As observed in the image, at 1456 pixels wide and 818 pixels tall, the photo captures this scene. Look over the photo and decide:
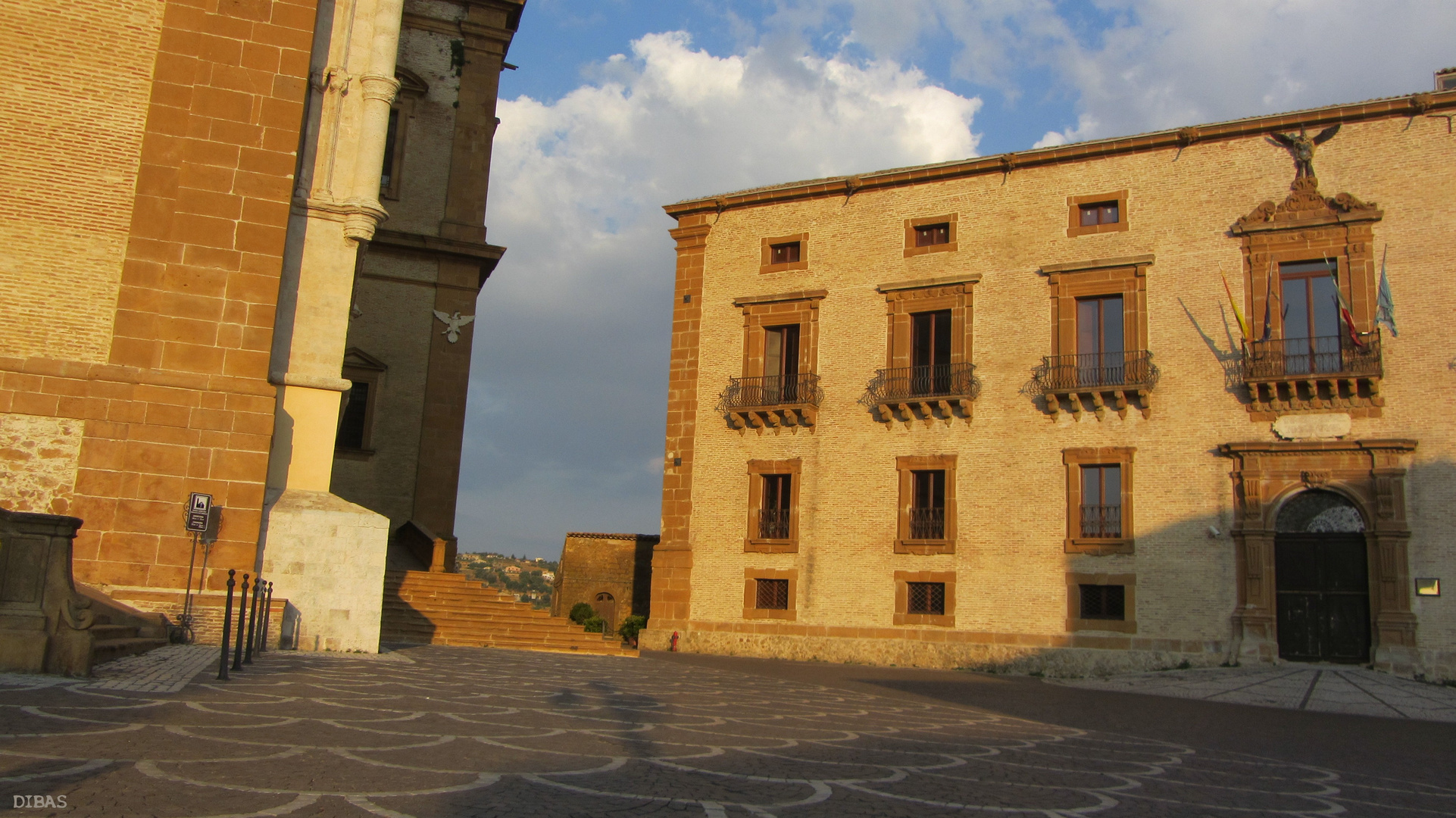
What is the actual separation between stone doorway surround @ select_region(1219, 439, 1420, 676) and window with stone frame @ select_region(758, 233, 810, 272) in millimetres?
11345

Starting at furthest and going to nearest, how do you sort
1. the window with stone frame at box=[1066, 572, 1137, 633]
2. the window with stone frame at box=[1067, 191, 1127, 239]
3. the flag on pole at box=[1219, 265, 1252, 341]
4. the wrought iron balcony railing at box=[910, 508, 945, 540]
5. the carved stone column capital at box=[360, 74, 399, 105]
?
the wrought iron balcony railing at box=[910, 508, 945, 540]
the window with stone frame at box=[1067, 191, 1127, 239]
the window with stone frame at box=[1066, 572, 1137, 633]
the flag on pole at box=[1219, 265, 1252, 341]
the carved stone column capital at box=[360, 74, 399, 105]

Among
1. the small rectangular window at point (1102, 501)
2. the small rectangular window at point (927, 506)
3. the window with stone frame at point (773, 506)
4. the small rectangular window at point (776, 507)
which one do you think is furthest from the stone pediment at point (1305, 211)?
the small rectangular window at point (776, 507)

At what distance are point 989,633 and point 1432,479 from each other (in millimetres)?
9382

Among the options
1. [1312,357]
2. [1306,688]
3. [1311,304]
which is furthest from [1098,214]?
[1306,688]

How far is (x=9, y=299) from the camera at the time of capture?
16.1 metres

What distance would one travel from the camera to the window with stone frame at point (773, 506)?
91.1 ft

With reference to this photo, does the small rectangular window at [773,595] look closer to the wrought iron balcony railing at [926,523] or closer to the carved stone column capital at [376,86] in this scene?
the wrought iron balcony railing at [926,523]

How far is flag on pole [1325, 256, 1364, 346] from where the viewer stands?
22453 millimetres

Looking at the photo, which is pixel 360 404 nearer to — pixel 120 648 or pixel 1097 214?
pixel 120 648

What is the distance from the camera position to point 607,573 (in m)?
A: 34.6

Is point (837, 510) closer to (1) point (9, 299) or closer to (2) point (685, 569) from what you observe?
(2) point (685, 569)

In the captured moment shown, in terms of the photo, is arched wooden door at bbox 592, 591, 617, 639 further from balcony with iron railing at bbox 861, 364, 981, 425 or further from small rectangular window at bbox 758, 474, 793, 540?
balcony with iron railing at bbox 861, 364, 981, 425

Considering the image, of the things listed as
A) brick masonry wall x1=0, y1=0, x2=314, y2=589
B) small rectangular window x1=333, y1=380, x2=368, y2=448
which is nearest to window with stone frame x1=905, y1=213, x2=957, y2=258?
small rectangular window x1=333, y1=380, x2=368, y2=448

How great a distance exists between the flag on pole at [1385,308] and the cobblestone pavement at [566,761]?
49.0 feet
